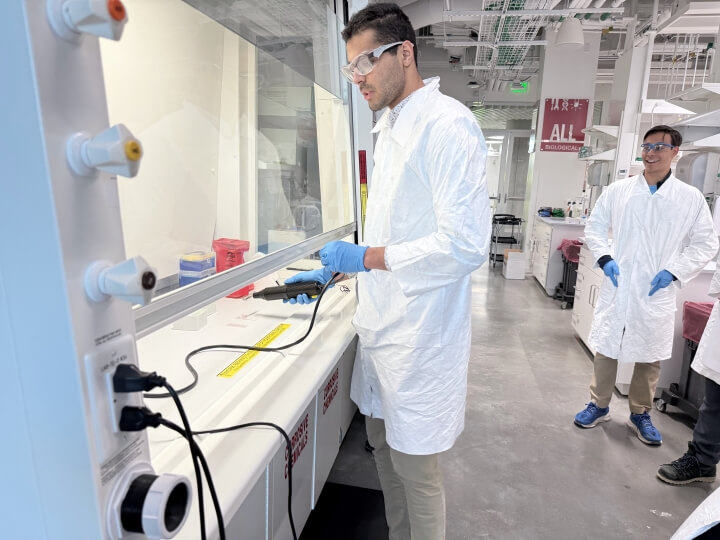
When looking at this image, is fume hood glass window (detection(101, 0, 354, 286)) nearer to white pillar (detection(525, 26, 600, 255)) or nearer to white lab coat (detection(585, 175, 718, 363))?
white lab coat (detection(585, 175, 718, 363))

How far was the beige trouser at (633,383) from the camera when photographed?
233cm

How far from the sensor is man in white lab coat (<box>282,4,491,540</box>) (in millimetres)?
1031

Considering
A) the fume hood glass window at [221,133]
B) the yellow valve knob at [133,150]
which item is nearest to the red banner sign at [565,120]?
the fume hood glass window at [221,133]

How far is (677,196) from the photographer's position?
222cm

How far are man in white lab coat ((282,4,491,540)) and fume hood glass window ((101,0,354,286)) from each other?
0.43 meters

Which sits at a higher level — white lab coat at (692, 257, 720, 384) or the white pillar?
the white pillar

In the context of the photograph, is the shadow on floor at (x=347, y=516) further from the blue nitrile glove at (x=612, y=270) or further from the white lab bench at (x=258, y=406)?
the blue nitrile glove at (x=612, y=270)

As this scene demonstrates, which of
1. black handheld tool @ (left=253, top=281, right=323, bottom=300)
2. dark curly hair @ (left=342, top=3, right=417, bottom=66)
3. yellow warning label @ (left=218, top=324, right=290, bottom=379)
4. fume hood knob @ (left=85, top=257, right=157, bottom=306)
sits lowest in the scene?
yellow warning label @ (left=218, top=324, right=290, bottom=379)

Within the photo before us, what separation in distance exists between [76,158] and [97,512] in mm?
360

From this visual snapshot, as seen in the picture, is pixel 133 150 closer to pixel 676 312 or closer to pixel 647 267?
pixel 647 267

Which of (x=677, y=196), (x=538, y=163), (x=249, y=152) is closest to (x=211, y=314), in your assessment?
(x=249, y=152)

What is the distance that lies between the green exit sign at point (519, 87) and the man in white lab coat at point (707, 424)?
7.68 meters

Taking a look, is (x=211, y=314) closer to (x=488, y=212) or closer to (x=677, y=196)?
(x=488, y=212)

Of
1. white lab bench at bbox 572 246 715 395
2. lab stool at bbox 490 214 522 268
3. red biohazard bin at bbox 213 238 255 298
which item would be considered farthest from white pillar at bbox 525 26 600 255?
red biohazard bin at bbox 213 238 255 298
